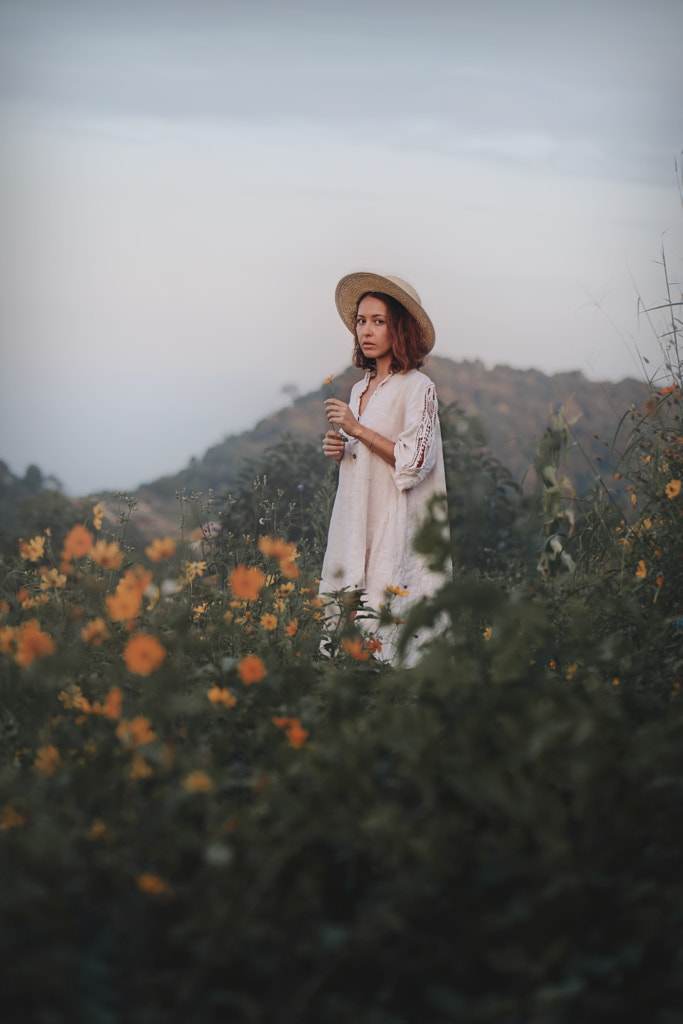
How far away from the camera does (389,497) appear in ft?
10.9

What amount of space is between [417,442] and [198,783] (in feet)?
6.89

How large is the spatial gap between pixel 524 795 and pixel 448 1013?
0.31m

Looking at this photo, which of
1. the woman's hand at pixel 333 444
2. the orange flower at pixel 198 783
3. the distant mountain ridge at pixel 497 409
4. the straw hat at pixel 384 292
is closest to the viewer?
the orange flower at pixel 198 783

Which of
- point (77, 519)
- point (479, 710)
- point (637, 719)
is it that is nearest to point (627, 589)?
point (637, 719)

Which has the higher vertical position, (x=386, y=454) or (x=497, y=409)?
(x=497, y=409)

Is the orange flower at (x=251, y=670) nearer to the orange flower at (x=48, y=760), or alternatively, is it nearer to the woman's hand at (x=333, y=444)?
the orange flower at (x=48, y=760)

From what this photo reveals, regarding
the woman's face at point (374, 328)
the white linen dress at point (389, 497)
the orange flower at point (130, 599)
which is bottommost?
the orange flower at point (130, 599)

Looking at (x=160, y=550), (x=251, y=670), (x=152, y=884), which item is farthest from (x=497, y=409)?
(x=152, y=884)

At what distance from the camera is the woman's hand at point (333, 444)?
3.27 meters

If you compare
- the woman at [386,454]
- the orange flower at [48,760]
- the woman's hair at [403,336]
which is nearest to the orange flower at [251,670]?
the orange flower at [48,760]

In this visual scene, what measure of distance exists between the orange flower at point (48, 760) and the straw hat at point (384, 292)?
2.35 metres

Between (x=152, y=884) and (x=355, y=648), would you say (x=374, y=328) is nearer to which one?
(x=355, y=648)

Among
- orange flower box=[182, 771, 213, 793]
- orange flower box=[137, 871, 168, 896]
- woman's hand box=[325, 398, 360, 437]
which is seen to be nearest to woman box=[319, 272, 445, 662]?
woman's hand box=[325, 398, 360, 437]

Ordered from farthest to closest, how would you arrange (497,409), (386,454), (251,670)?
1. (497,409)
2. (386,454)
3. (251,670)
